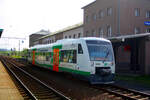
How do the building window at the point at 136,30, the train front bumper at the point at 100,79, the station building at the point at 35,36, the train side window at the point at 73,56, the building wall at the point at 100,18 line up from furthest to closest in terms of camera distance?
the station building at the point at 35,36
the building window at the point at 136,30
the building wall at the point at 100,18
the train side window at the point at 73,56
the train front bumper at the point at 100,79

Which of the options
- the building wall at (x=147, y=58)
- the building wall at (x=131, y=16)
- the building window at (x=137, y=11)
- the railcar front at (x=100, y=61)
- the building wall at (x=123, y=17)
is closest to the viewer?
the railcar front at (x=100, y=61)

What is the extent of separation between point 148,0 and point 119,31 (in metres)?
8.08

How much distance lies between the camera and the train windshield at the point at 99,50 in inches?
493

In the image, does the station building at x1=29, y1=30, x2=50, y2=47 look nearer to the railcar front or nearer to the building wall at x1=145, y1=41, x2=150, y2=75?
the building wall at x1=145, y1=41, x2=150, y2=75

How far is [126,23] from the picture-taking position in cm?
3009

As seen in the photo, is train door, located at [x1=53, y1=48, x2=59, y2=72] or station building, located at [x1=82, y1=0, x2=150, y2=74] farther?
station building, located at [x1=82, y1=0, x2=150, y2=74]

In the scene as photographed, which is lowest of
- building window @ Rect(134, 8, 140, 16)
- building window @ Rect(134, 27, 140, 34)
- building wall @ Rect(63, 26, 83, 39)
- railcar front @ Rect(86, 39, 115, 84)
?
railcar front @ Rect(86, 39, 115, 84)

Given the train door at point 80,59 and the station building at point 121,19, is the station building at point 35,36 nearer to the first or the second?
the station building at point 121,19

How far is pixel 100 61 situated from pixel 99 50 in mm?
750

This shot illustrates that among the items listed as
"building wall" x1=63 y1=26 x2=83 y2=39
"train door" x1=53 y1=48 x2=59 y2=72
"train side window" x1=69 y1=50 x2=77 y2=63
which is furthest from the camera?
"building wall" x1=63 y1=26 x2=83 y2=39

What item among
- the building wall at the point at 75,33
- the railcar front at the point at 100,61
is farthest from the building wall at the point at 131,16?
the railcar front at the point at 100,61

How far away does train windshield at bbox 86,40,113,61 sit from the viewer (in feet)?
41.1

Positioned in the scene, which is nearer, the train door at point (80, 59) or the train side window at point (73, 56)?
the train door at point (80, 59)

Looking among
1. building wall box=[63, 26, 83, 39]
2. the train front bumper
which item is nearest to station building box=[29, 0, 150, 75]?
building wall box=[63, 26, 83, 39]
